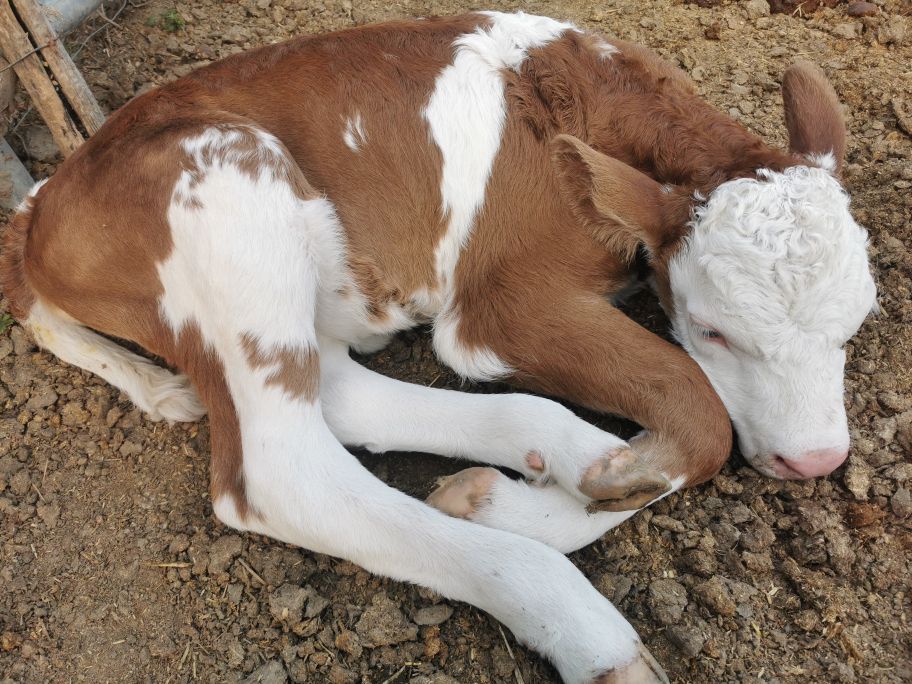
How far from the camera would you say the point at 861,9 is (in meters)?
4.98

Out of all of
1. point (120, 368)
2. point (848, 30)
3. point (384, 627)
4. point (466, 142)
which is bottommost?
point (384, 627)

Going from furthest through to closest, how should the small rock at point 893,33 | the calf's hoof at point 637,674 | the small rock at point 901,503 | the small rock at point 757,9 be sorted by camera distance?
the small rock at point 757,9 → the small rock at point 893,33 → the small rock at point 901,503 → the calf's hoof at point 637,674

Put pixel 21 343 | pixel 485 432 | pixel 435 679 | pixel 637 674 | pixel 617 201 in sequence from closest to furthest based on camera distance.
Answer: pixel 637 674
pixel 435 679
pixel 617 201
pixel 485 432
pixel 21 343

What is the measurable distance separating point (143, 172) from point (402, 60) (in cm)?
119

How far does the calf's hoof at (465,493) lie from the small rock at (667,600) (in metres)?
Result: 0.70

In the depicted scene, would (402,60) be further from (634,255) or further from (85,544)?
(85,544)

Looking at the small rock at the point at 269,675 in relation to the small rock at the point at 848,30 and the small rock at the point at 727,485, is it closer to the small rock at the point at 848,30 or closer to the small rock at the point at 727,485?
the small rock at the point at 727,485

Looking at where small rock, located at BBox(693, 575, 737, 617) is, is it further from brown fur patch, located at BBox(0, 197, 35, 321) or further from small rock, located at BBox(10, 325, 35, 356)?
small rock, located at BBox(10, 325, 35, 356)

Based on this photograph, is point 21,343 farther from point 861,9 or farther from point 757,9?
point 861,9

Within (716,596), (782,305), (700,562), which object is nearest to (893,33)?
(782,305)

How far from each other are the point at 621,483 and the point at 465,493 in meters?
0.59

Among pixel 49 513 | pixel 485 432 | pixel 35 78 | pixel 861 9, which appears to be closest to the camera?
pixel 485 432

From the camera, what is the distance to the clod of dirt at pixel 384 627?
257cm

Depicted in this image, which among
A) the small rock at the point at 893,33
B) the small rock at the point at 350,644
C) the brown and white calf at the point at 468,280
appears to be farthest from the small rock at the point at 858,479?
the small rock at the point at 893,33
